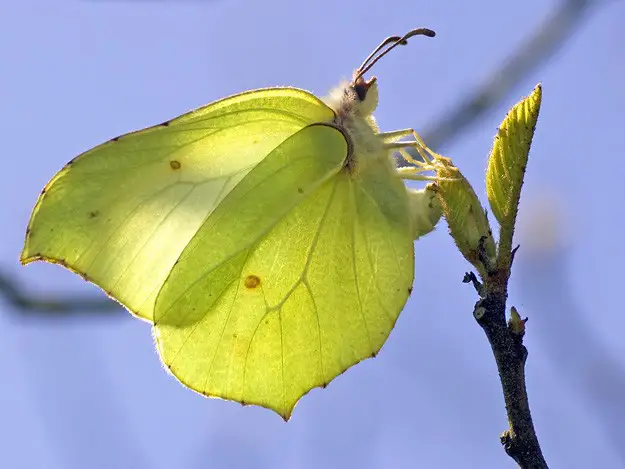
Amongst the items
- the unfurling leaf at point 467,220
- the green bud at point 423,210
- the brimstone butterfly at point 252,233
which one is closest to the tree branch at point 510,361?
the unfurling leaf at point 467,220

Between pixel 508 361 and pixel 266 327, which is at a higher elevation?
pixel 266 327

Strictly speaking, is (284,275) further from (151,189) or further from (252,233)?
(151,189)

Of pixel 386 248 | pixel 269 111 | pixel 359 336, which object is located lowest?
pixel 359 336

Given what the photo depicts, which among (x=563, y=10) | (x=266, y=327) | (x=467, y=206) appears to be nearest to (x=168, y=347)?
(x=266, y=327)

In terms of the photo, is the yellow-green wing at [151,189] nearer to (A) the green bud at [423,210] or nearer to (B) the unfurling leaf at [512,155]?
(A) the green bud at [423,210]

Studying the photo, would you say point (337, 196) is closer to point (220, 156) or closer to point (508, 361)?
point (220, 156)

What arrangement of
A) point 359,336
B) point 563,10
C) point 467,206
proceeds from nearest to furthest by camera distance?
1. point 467,206
2. point 359,336
3. point 563,10

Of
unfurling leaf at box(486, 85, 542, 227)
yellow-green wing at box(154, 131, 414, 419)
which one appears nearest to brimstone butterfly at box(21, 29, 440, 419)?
yellow-green wing at box(154, 131, 414, 419)

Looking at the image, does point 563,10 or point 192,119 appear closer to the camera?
point 192,119
